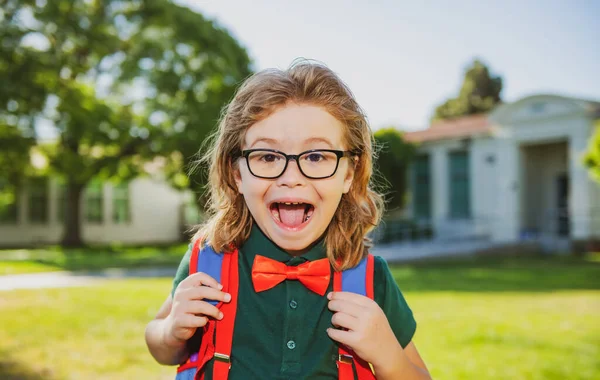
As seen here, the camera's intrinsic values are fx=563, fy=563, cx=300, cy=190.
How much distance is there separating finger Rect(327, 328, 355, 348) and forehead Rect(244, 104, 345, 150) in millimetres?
521

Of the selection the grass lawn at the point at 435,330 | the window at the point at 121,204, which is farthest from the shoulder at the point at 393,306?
the window at the point at 121,204

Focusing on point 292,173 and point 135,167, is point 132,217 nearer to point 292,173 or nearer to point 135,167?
point 135,167

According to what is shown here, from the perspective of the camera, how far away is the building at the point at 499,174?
727 inches

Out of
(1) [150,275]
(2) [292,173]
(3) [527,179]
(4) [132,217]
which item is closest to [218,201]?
(2) [292,173]

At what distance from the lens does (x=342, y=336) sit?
1.53 m

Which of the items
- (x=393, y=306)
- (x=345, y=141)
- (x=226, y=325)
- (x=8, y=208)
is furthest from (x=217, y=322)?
(x=8, y=208)

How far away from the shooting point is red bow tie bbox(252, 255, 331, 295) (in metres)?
1.58

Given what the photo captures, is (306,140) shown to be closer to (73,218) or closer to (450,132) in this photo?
(450,132)

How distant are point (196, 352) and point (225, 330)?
283 millimetres

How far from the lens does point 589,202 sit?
18484 millimetres

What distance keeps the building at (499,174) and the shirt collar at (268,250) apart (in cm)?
1639

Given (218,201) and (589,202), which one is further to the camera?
(589,202)

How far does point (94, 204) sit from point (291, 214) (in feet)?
90.7

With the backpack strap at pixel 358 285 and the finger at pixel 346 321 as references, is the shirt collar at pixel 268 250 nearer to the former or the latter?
the backpack strap at pixel 358 285
